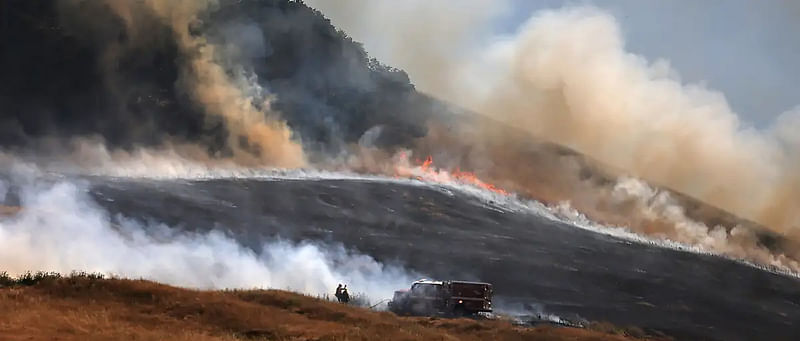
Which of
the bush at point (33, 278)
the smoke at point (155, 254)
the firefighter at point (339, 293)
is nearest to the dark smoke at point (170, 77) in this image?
the smoke at point (155, 254)

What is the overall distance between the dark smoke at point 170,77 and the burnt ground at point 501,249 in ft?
15.9

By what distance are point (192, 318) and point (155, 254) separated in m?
10.5

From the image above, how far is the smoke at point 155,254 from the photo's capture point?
32.4 meters

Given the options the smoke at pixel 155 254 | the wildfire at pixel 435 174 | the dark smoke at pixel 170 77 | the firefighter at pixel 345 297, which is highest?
the dark smoke at pixel 170 77

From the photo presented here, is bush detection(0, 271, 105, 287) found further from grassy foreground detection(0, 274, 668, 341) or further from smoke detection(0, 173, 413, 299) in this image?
smoke detection(0, 173, 413, 299)

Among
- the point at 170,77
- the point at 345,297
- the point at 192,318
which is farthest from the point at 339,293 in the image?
the point at 170,77

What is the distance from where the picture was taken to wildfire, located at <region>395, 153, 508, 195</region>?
157 feet

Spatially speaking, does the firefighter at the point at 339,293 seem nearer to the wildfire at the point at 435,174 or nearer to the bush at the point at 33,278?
the bush at the point at 33,278

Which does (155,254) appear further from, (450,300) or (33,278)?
(450,300)

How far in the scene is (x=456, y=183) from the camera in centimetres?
4769

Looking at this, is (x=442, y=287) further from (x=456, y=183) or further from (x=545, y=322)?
(x=456, y=183)

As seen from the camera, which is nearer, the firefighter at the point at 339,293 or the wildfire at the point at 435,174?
the firefighter at the point at 339,293

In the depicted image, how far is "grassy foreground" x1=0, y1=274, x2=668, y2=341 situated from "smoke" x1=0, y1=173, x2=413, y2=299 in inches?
152

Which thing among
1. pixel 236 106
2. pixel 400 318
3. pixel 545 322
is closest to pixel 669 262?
pixel 545 322
